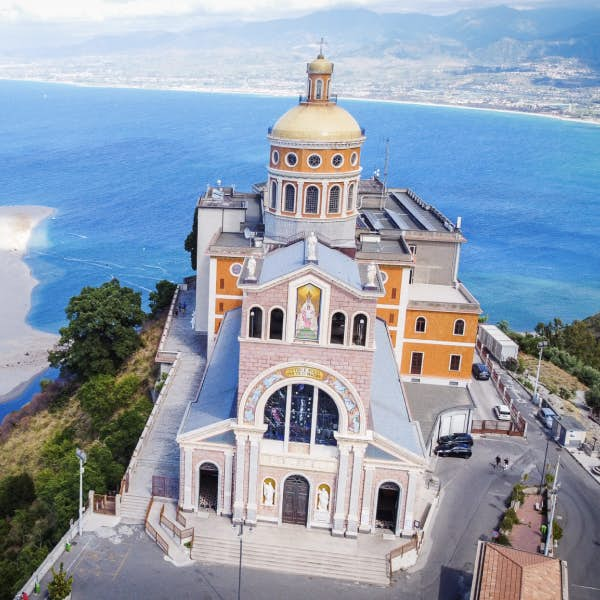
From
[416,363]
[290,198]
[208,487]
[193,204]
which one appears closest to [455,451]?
[416,363]

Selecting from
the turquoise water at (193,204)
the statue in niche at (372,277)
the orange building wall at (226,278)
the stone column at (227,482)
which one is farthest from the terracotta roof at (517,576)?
the turquoise water at (193,204)

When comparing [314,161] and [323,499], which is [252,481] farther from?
[314,161]

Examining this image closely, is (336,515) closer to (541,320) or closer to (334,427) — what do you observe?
(334,427)

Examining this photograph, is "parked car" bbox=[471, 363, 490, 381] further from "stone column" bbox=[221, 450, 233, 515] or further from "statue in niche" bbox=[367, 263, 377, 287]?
"stone column" bbox=[221, 450, 233, 515]

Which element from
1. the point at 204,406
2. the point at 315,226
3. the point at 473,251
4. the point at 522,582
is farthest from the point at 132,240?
the point at 522,582

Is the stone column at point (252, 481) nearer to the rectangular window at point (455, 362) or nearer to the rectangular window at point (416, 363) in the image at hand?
the rectangular window at point (416, 363)
